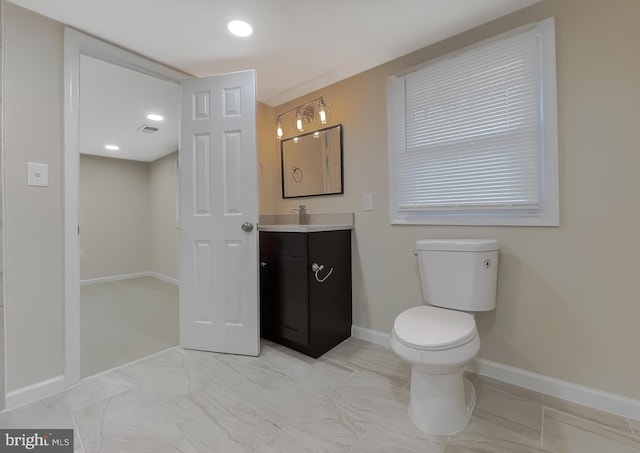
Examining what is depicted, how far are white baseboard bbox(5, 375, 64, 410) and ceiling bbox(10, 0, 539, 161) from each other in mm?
2027

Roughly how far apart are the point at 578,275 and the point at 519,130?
2.73 feet

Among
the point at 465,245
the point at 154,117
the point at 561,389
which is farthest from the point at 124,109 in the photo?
the point at 561,389

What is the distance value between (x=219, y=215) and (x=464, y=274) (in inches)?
64.4

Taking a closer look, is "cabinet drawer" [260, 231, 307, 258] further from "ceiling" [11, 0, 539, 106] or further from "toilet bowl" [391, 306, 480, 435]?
"ceiling" [11, 0, 539, 106]

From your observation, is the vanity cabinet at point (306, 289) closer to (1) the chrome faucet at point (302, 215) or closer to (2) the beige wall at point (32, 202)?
(1) the chrome faucet at point (302, 215)

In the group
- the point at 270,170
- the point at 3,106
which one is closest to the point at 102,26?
the point at 3,106

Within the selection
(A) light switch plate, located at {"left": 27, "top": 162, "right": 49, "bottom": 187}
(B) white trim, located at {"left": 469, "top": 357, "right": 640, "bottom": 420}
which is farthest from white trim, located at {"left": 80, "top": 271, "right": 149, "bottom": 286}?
(B) white trim, located at {"left": 469, "top": 357, "right": 640, "bottom": 420}

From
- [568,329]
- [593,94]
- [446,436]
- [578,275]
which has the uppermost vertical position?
[593,94]

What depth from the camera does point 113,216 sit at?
15.8 ft

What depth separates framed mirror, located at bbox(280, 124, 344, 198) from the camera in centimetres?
233

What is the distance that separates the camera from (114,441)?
1.21 m

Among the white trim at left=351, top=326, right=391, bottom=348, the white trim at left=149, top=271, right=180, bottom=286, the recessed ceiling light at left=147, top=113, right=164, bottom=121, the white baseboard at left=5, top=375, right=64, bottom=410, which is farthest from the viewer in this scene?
the white trim at left=149, top=271, right=180, bottom=286

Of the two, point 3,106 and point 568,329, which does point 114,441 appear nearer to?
point 3,106

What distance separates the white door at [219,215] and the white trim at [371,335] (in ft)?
2.62
